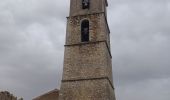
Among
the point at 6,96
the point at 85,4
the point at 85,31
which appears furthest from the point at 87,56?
the point at 6,96

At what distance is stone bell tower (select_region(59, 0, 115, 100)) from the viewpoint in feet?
68.7

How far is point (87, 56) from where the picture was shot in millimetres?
21922

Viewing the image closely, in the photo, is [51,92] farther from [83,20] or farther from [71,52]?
[83,20]

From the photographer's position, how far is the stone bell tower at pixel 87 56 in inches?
825

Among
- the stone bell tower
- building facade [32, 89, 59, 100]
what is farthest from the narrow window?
building facade [32, 89, 59, 100]

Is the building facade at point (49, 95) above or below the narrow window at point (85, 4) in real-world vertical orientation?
below

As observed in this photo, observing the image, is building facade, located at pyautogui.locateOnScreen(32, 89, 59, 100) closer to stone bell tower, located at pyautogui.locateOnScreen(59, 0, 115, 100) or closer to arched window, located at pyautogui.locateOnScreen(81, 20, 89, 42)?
stone bell tower, located at pyautogui.locateOnScreen(59, 0, 115, 100)

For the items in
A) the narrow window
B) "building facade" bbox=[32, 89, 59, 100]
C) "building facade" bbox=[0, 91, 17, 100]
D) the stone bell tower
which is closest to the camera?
"building facade" bbox=[0, 91, 17, 100]

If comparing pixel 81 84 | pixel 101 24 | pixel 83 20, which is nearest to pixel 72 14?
pixel 83 20

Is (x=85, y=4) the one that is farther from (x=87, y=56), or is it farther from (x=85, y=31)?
(x=87, y=56)

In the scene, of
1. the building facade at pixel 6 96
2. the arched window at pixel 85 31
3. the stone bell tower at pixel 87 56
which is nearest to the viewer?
the building facade at pixel 6 96

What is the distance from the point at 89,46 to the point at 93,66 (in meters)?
1.56

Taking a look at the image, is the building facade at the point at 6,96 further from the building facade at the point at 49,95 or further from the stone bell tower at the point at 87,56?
the building facade at the point at 49,95

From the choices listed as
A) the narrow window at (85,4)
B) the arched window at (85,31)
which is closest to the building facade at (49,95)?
the arched window at (85,31)
